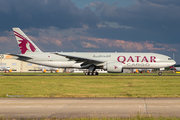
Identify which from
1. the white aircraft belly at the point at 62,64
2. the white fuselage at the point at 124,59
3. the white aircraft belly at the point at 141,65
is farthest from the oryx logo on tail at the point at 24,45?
the white aircraft belly at the point at 141,65

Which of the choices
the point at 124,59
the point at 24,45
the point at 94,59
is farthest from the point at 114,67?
the point at 24,45

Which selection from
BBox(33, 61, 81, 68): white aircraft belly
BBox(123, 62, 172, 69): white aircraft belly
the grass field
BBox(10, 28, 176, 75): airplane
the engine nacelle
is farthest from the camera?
BBox(33, 61, 81, 68): white aircraft belly

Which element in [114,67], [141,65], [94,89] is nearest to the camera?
[94,89]

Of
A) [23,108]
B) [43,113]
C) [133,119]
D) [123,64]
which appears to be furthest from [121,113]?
[123,64]

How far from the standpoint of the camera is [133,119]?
817 cm

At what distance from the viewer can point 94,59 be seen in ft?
149

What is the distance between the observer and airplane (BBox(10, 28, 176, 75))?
42250 mm

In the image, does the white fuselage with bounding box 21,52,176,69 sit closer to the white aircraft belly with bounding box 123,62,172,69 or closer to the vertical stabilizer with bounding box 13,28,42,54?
the white aircraft belly with bounding box 123,62,172,69

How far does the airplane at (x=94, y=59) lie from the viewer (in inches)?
1663

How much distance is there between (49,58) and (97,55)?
10.6m

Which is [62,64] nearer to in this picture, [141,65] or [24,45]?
[24,45]

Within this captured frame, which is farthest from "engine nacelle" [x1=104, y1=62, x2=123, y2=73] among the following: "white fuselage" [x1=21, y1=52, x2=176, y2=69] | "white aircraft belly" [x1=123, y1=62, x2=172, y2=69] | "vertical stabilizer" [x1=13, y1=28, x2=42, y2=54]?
"vertical stabilizer" [x1=13, y1=28, x2=42, y2=54]

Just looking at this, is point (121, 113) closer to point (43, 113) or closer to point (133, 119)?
point (133, 119)

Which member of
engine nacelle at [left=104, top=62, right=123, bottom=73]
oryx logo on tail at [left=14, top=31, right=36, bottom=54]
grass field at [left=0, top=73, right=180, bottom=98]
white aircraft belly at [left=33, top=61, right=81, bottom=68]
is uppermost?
oryx logo on tail at [left=14, top=31, right=36, bottom=54]
